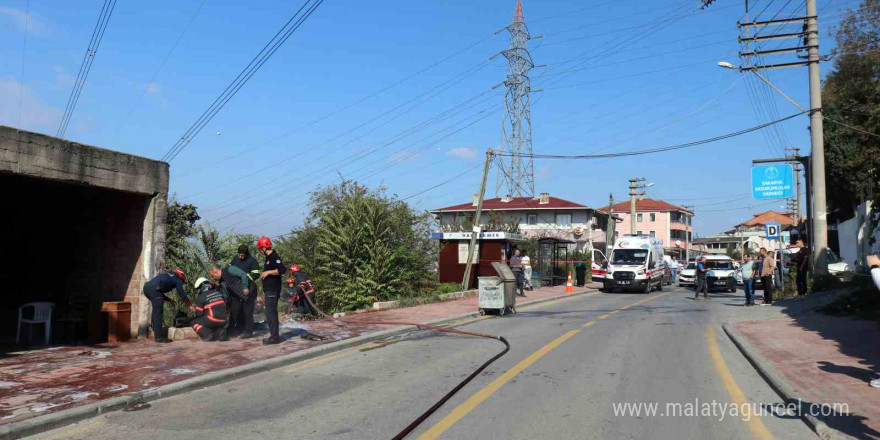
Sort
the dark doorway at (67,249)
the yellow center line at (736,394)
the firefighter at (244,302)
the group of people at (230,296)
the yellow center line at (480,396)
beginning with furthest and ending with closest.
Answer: the dark doorway at (67,249)
the firefighter at (244,302)
the group of people at (230,296)
the yellow center line at (736,394)
the yellow center line at (480,396)

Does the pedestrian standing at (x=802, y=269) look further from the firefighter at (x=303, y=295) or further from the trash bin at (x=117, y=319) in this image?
the trash bin at (x=117, y=319)

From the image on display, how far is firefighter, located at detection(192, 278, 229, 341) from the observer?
11.3 meters

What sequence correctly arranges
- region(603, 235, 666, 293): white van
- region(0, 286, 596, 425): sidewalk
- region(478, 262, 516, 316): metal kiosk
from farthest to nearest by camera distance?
region(603, 235, 666, 293): white van < region(478, 262, 516, 316): metal kiosk < region(0, 286, 596, 425): sidewalk

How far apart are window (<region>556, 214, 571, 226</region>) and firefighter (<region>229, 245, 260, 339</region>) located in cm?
5924

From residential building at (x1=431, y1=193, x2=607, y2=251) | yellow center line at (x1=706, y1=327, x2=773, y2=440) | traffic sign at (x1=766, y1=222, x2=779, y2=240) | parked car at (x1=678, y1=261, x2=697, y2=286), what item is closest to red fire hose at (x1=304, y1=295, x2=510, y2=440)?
yellow center line at (x1=706, y1=327, x2=773, y2=440)

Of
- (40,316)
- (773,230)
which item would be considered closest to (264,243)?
(40,316)

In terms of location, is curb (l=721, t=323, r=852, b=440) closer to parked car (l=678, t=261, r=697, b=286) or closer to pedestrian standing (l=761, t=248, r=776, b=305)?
pedestrian standing (l=761, t=248, r=776, b=305)

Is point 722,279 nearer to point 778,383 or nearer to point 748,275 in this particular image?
point 748,275

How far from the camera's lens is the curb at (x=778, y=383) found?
19.7ft

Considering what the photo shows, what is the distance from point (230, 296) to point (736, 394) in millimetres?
8640

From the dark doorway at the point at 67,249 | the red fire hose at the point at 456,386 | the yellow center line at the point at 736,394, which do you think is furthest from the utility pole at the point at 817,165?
the dark doorway at the point at 67,249

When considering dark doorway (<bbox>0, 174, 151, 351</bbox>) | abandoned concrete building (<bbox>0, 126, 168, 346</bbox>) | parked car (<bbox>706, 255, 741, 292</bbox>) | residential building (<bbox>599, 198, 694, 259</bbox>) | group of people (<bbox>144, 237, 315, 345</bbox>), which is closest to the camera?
abandoned concrete building (<bbox>0, 126, 168, 346</bbox>)

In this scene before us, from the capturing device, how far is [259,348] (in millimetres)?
10797

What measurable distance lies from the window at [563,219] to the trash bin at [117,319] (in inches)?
2386
